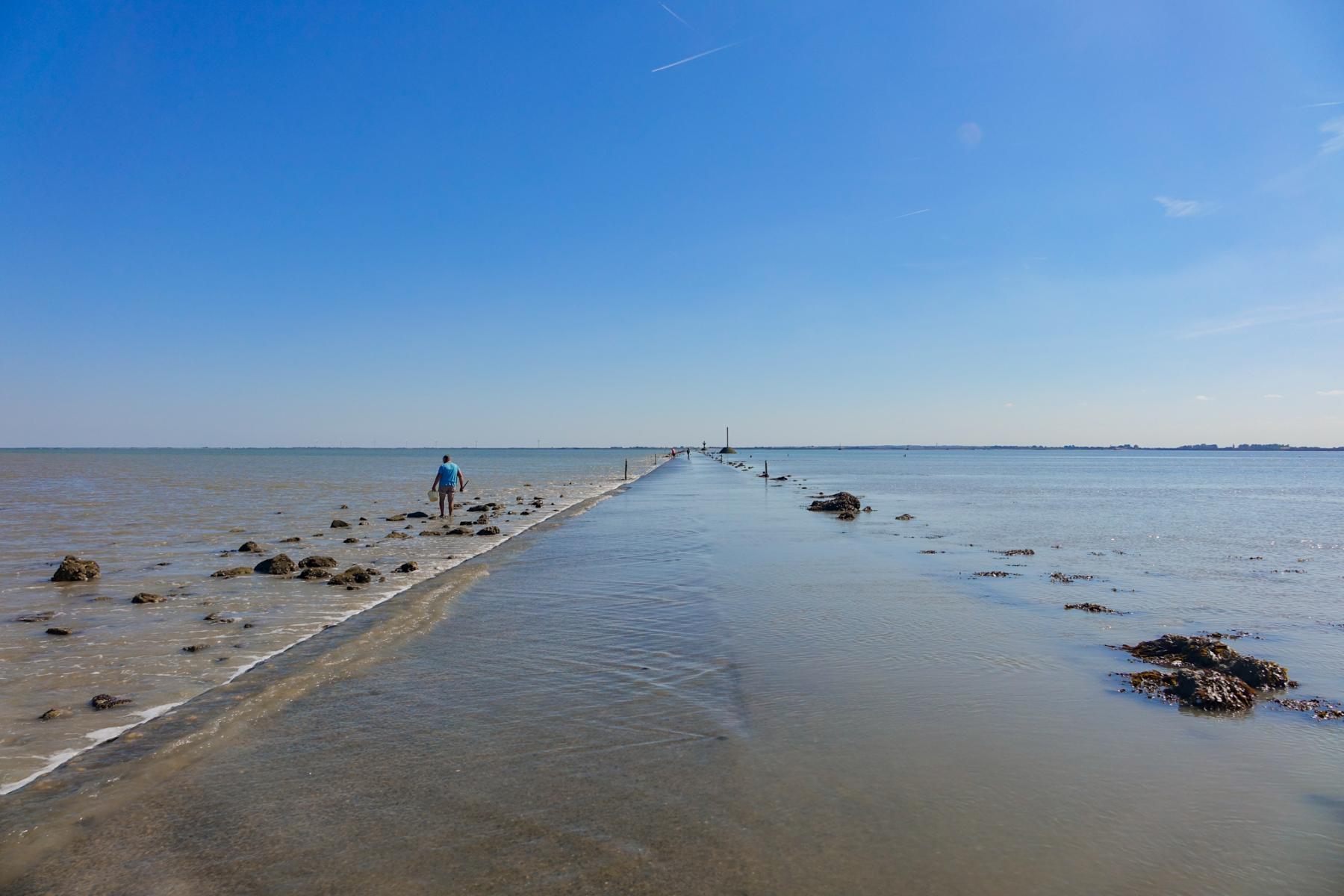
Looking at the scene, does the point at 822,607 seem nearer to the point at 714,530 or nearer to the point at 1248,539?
the point at 714,530

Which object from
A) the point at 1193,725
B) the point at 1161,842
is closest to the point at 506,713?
the point at 1161,842

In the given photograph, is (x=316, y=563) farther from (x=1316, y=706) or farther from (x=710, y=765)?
(x=1316, y=706)

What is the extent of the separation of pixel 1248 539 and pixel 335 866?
2900 centimetres

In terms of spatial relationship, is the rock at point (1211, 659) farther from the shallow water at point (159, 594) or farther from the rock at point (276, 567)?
→ the rock at point (276, 567)

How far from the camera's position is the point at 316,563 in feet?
50.8

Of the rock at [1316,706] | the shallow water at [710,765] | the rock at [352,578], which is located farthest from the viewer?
the rock at [352,578]

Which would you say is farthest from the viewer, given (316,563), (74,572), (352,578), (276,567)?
(316,563)

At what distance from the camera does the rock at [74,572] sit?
14.3m

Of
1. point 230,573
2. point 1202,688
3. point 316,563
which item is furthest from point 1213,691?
point 230,573

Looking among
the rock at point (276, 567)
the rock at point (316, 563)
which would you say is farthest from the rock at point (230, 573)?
the rock at point (316, 563)

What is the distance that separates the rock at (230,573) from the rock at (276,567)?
248 millimetres

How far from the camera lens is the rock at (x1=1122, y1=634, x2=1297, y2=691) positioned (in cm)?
797

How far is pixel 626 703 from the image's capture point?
7.03 meters

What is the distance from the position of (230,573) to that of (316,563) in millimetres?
1610
